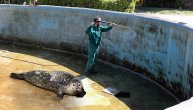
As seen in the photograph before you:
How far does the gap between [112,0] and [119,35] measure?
16.1ft

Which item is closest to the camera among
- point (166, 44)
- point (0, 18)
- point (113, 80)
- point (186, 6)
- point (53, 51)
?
point (166, 44)

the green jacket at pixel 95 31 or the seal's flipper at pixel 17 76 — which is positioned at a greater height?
the green jacket at pixel 95 31

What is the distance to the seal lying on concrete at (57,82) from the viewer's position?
36.0 ft

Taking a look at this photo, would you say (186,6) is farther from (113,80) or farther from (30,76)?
(30,76)

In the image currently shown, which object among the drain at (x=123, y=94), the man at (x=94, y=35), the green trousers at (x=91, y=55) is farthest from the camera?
the green trousers at (x=91, y=55)

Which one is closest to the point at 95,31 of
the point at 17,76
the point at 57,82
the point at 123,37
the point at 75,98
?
the point at 123,37

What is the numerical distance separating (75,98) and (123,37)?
360cm

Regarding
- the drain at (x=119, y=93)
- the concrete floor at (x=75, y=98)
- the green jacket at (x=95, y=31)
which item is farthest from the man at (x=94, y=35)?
the drain at (x=119, y=93)

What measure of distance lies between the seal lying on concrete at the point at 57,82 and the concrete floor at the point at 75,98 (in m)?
0.16

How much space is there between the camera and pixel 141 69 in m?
12.9

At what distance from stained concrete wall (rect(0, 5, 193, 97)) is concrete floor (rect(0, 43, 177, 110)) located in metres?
0.53

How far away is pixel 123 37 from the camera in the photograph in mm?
13562

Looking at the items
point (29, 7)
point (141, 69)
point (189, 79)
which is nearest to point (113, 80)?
point (141, 69)

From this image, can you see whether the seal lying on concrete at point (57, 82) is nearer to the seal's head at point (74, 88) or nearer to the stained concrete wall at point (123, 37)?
the seal's head at point (74, 88)
